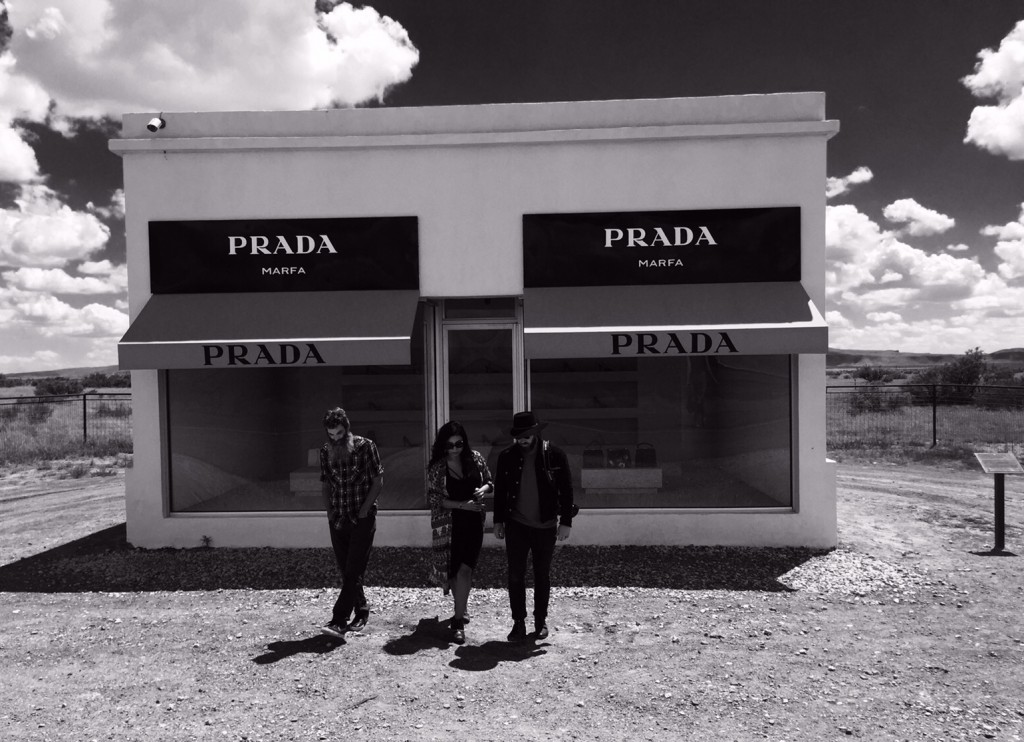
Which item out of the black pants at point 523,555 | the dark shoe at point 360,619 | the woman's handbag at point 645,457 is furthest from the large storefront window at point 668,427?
the dark shoe at point 360,619

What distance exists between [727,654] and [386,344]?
4722 millimetres

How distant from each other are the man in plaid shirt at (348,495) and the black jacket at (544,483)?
3.40 feet

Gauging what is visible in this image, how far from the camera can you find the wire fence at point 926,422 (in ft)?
55.3

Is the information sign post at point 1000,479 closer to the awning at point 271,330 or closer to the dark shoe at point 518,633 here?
the dark shoe at point 518,633

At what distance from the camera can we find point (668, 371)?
8.53 meters

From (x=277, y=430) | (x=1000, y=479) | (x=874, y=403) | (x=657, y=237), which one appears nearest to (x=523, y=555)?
(x=657, y=237)

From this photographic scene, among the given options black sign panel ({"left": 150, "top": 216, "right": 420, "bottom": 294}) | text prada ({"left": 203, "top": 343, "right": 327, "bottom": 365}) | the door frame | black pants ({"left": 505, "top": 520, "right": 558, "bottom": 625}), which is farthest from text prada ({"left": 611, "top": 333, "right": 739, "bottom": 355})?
text prada ({"left": 203, "top": 343, "right": 327, "bottom": 365})

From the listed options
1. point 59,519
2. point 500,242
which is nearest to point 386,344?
point 500,242

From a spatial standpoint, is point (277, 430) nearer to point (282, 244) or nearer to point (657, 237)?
point (282, 244)

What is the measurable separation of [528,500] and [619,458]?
355 centimetres

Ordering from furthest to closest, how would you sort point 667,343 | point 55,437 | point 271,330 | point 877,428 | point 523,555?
point 55,437, point 877,428, point 271,330, point 667,343, point 523,555

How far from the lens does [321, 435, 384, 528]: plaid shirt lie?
5.50 m

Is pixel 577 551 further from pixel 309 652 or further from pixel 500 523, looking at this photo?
pixel 309 652

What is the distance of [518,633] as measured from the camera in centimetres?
544
